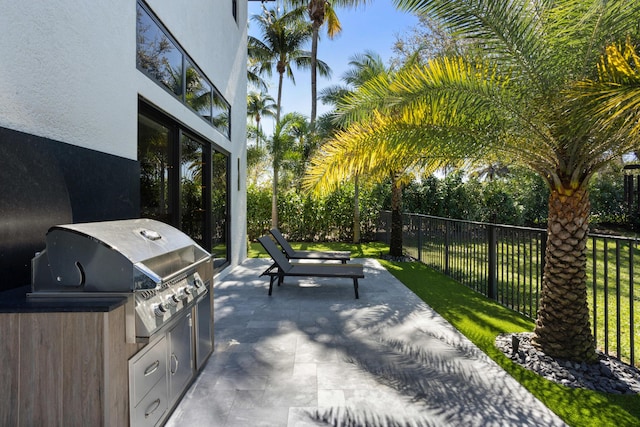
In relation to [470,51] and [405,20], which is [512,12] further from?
[405,20]

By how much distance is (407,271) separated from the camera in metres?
9.16

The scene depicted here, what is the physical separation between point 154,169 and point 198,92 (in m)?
2.25

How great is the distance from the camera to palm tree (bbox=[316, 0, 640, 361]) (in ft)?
11.9

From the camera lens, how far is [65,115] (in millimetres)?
3008

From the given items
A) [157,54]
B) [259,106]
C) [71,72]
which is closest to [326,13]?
[157,54]

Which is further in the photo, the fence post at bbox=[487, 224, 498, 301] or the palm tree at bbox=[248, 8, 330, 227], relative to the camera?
the palm tree at bbox=[248, 8, 330, 227]

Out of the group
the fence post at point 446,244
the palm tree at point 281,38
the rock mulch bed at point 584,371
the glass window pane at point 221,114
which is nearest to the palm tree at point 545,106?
the rock mulch bed at point 584,371

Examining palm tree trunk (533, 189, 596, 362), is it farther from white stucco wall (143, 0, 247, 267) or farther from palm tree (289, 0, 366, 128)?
palm tree (289, 0, 366, 128)

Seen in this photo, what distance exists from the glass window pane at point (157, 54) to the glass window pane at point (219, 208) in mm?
2471

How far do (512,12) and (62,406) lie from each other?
5056 mm

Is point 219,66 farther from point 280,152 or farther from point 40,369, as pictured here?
point 280,152

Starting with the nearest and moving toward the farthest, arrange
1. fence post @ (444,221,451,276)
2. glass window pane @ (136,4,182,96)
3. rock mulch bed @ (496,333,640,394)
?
rock mulch bed @ (496,333,640,394) → glass window pane @ (136,4,182,96) → fence post @ (444,221,451,276)

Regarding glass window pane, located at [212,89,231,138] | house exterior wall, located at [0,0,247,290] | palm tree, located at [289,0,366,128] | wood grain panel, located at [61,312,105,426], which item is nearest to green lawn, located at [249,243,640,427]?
wood grain panel, located at [61,312,105,426]

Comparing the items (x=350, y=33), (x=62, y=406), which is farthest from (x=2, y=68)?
(x=350, y=33)
